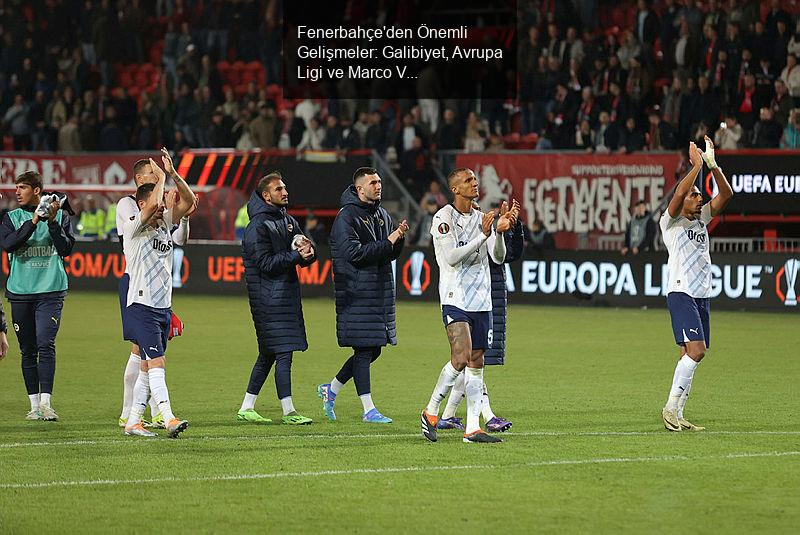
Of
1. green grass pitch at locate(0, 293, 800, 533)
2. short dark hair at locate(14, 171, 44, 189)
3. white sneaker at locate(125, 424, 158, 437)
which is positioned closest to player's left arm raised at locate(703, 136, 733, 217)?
green grass pitch at locate(0, 293, 800, 533)

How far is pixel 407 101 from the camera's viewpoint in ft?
91.0

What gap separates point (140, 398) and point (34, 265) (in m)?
1.75

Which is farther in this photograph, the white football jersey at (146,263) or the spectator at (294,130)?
the spectator at (294,130)

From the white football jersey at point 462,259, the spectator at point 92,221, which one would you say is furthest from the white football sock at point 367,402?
the spectator at point 92,221

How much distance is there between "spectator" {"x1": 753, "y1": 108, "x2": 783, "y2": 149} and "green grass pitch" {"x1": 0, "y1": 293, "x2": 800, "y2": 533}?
7673 millimetres

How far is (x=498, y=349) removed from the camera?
35.5 ft

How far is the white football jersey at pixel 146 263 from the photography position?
1002 cm

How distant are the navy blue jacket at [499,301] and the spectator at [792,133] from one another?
13161 mm

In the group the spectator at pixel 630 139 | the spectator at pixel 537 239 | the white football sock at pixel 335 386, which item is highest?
the spectator at pixel 630 139

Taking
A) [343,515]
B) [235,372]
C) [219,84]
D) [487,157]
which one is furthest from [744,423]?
[219,84]

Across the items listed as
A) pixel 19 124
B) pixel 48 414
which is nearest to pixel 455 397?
pixel 48 414

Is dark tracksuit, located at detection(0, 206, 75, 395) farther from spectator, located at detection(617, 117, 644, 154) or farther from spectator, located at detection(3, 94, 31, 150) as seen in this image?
spectator, located at detection(3, 94, 31, 150)

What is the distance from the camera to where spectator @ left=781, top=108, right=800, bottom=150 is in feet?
74.6

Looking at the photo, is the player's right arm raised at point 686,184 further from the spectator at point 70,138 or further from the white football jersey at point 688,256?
the spectator at point 70,138
